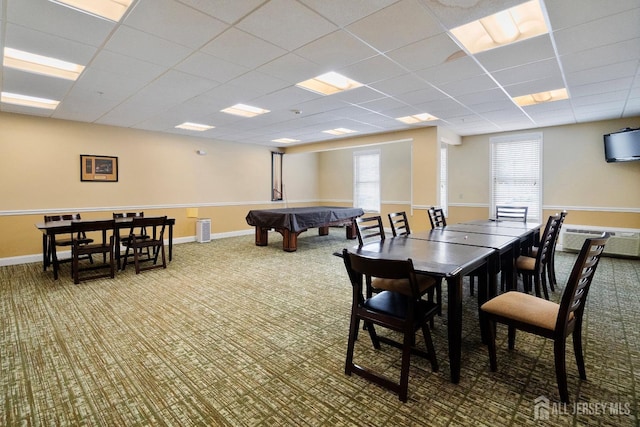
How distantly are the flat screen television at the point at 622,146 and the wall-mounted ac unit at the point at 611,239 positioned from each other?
136 centimetres

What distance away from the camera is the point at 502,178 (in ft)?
23.4

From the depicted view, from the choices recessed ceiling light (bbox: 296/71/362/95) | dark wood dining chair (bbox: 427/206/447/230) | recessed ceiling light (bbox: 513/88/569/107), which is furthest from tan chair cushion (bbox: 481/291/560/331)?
recessed ceiling light (bbox: 513/88/569/107)

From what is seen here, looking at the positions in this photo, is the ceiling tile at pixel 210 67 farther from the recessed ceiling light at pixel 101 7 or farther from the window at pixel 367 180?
the window at pixel 367 180

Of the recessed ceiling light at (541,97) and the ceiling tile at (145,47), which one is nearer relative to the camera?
the ceiling tile at (145,47)

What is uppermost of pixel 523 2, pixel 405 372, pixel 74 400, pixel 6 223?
pixel 523 2

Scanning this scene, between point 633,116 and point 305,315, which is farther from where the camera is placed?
point 633,116

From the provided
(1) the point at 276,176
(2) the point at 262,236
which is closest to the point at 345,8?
(2) the point at 262,236

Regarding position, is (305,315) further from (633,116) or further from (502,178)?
(633,116)

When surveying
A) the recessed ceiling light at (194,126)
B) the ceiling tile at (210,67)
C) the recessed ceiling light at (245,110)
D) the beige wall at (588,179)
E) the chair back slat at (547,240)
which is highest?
the recessed ceiling light at (194,126)

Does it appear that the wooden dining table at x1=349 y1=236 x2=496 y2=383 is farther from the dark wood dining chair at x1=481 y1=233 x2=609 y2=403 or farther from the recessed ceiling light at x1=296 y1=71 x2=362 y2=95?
the recessed ceiling light at x1=296 y1=71 x2=362 y2=95

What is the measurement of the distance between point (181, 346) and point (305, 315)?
1.15m

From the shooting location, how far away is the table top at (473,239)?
275 cm

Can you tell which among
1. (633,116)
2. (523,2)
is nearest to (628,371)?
(523,2)

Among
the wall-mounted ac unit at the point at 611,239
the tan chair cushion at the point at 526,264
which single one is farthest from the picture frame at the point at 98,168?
the wall-mounted ac unit at the point at 611,239
